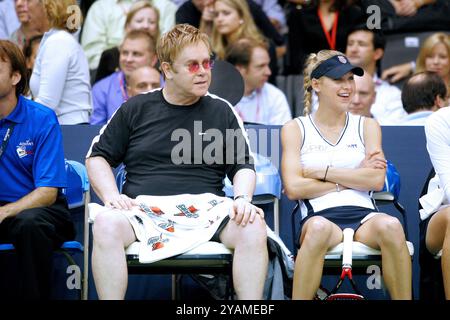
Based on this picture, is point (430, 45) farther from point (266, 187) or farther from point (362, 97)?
point (266, 187)

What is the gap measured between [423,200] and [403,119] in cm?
155

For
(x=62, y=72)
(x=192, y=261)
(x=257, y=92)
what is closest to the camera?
(x=192, y=261)

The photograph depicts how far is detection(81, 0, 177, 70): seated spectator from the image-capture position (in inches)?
344

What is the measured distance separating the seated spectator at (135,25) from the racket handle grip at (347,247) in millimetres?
3427

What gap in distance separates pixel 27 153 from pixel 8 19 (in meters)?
3.56

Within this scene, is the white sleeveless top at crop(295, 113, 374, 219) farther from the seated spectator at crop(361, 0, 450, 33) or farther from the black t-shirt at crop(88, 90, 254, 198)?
the seated spectator at crop(361, 0, 450, 33)

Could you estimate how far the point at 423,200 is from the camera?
18.6 feet

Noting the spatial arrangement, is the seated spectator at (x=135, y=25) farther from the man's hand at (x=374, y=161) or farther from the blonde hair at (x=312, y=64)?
the man's hand at (x=374, y=161)

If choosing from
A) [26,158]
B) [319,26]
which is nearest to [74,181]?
[26,158]

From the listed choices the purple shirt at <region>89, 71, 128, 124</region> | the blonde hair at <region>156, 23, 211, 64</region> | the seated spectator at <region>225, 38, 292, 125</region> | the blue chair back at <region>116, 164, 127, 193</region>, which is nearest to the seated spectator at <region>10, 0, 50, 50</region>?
the purple shirt at <region>89, 71, 128, 124</region>

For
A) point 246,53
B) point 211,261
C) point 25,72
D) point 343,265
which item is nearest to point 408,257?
point 343,265

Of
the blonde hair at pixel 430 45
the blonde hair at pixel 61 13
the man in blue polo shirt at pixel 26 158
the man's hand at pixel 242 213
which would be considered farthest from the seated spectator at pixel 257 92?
the man's hand at pixel 242 213

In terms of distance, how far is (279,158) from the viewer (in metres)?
6.41
